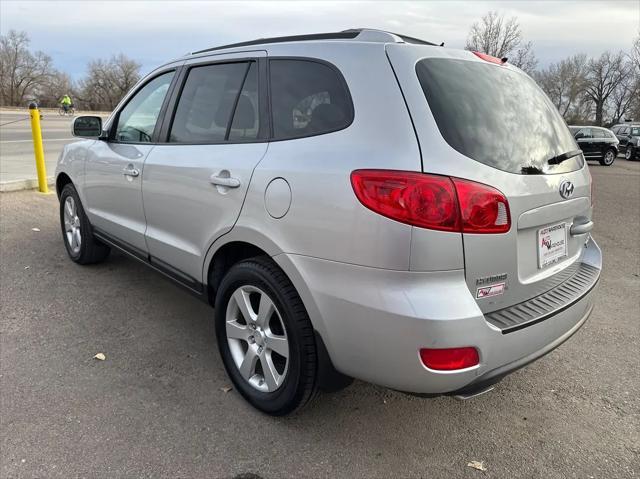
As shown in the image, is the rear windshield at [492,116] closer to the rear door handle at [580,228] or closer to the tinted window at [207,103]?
the rear door handle at [580,228]

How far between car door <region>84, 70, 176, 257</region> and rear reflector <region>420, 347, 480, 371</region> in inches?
91.4

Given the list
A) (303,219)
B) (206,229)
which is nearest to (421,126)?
(303,219)

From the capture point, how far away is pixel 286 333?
239cm

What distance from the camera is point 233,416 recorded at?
269 cm

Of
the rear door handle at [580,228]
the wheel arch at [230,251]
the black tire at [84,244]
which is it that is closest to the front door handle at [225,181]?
the wheel arch at [230,251]

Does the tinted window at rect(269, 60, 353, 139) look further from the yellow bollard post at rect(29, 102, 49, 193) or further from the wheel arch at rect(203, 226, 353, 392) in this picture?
the yellow bollard post at rect(29, 102, 49, 193)

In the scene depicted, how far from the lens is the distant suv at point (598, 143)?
2164 cm

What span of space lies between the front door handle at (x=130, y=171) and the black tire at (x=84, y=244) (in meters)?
1.13

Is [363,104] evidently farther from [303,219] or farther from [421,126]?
[303,219]

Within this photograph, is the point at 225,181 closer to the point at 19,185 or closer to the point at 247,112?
the point at 247,112

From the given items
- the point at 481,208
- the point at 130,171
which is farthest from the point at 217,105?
the point at 481,208

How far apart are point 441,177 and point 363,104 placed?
0.48 m

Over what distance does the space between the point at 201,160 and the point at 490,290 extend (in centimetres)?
171

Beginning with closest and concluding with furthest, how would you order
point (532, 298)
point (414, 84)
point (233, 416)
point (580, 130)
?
1. point (414, 84)
2. point (532, 298)
3. point (233, 416)
4. point (580, 130)
